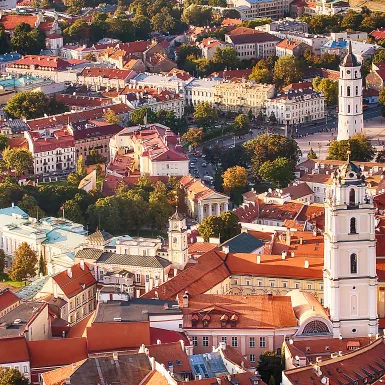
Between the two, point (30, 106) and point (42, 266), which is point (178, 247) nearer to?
point (42, 266)

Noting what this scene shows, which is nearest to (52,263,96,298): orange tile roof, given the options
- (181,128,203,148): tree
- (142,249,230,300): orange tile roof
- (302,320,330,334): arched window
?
(142,249,230,300): orange tile roof

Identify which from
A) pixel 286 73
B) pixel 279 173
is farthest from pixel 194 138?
pixel 286 73

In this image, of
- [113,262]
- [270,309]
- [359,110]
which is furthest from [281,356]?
[359,110]

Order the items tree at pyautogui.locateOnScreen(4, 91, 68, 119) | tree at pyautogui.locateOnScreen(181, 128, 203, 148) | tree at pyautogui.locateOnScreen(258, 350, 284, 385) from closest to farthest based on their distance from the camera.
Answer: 1. tree at pyautogui.locateOnScreen(258, 350, 284, 385)
2. tree at pyautogui.locateOnScreen(181, 128, 203, 148)
3. tree at pyautogui.locateOnScreen(4, 91, 68, 119)

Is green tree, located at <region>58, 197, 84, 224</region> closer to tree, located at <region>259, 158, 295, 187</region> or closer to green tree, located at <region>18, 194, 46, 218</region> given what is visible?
green tree, located at <region>18, 194, 46, 218</region>

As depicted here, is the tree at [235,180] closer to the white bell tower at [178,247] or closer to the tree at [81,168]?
the tree at [81,168]
